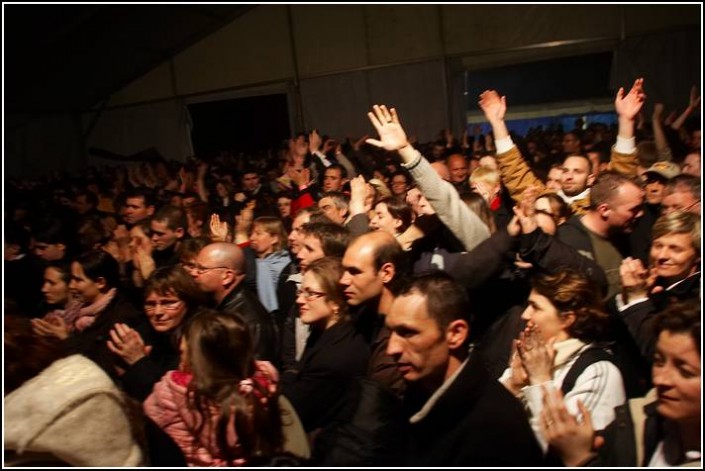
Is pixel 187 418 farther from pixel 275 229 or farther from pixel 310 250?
pixel 275 229

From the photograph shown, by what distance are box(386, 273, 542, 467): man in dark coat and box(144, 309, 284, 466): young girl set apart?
43cm

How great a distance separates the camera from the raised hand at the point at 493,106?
378 centimetres

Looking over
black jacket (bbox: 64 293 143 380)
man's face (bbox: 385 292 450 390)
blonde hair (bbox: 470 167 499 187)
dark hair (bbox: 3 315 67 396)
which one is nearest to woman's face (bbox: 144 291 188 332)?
black jacket (bbox: 64 293 143 380)

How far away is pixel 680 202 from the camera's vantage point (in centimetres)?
306

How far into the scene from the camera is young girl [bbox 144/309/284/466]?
1677 millimetres

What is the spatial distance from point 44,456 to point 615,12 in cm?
1102

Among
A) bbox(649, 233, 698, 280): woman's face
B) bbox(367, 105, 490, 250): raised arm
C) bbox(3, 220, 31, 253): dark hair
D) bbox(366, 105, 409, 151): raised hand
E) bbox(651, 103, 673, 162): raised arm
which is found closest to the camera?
bbox(649, 233, 698, 280): woman's face

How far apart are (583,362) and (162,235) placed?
124 inches

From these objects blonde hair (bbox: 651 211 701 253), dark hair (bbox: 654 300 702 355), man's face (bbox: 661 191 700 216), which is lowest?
dark hair (bbox: 654 300 702 355)

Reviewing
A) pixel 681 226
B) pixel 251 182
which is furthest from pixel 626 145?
pixel 251 182

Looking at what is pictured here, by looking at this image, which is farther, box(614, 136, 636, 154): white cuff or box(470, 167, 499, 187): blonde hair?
box(470, 167, 499, 187): blonde hair

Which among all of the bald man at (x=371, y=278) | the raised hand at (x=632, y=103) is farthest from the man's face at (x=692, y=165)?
the bald man at (x=371, y=278)

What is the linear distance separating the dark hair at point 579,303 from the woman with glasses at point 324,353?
0.77 m

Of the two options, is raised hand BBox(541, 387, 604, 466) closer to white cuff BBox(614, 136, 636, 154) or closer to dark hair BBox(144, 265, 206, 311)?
dark hair BBox(144, 265, 206, 311)
